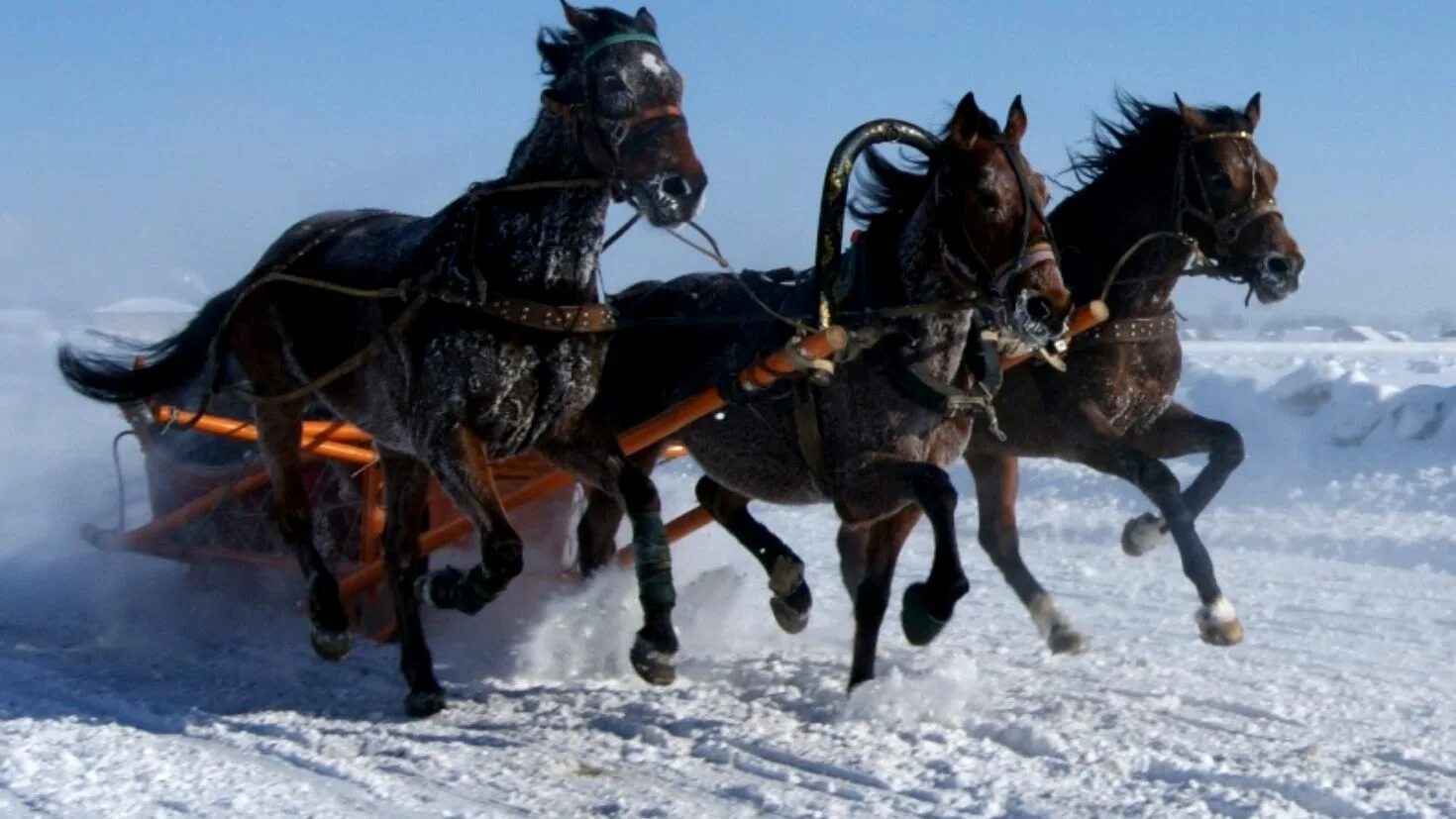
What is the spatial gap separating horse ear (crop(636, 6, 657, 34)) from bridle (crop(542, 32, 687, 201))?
0.06m

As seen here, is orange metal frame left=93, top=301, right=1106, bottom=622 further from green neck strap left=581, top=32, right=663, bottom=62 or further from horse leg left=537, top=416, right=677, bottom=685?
green neck strap left=581, top=32, right=663, bottom=62

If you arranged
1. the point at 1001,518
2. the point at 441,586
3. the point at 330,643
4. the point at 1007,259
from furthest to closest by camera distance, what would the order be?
the point at 1001,518, the point at 330,643, the point at 441,586, the point at 1007,259

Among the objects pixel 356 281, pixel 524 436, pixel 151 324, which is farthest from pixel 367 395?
pixel 151 324

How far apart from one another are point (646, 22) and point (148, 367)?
2.91 metres

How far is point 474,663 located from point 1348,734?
324 cm

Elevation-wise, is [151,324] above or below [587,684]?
above

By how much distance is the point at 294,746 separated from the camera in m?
5.24

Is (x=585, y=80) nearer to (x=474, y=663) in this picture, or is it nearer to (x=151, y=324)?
(x=474, y=663)

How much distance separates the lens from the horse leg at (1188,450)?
6613 mm

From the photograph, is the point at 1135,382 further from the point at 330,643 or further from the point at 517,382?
the point at 330,643

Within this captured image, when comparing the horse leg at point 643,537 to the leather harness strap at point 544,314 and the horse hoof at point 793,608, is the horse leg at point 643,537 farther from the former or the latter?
the horse hoof at point 793,608

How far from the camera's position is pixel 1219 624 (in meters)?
6.05

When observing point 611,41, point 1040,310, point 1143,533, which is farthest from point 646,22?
point 1143,533

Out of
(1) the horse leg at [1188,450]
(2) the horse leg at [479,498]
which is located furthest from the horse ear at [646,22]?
(1) the horse leg at [1188,450]
